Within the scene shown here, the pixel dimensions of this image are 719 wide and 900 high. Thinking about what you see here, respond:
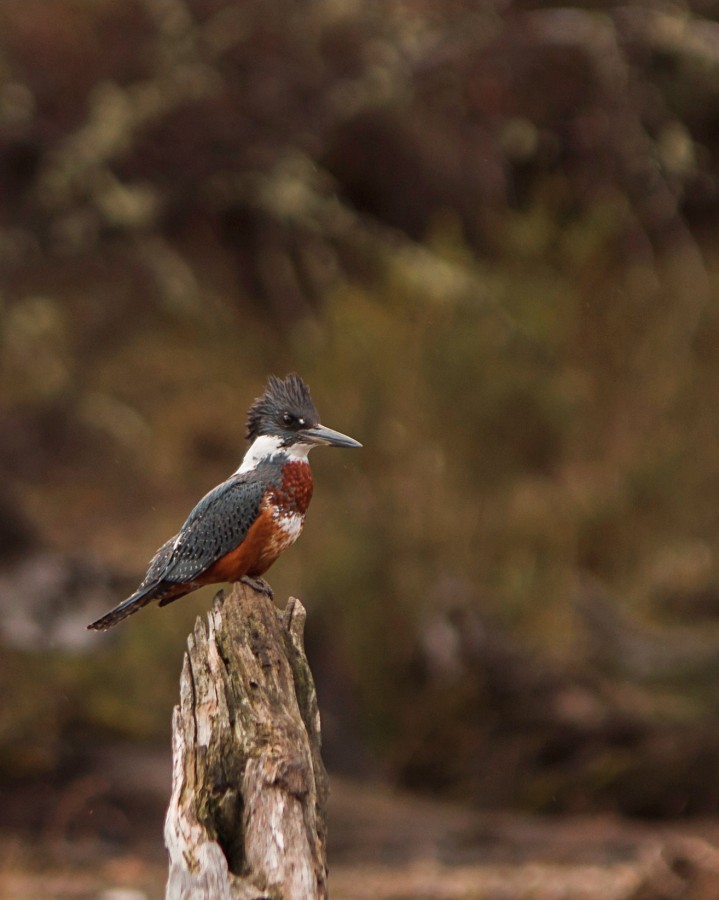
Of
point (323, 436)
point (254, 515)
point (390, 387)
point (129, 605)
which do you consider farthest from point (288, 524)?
point (390, 387)

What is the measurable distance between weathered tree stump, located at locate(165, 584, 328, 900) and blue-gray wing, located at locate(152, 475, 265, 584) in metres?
0.23

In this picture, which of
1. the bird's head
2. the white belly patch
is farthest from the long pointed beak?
the white belly patch

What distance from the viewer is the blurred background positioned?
5.26m

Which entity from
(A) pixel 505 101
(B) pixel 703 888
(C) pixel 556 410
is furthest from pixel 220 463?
(B) pixel 703 888

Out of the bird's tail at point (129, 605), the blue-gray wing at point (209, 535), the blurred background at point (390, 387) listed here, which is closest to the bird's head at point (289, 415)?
the blue-gray wing at point (209, 535)

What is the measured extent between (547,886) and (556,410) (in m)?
2.47

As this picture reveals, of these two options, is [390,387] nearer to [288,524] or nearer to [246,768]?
[288,524]

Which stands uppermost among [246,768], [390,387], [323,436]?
[390,387]

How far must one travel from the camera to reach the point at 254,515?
271 cm

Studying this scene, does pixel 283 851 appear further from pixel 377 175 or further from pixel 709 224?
pixel 709 224

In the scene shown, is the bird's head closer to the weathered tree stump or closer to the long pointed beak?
the long pointed beak

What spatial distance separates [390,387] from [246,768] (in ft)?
14.1

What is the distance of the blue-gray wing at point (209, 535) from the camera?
2664 mm

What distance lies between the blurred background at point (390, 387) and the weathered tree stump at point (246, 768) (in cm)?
201
